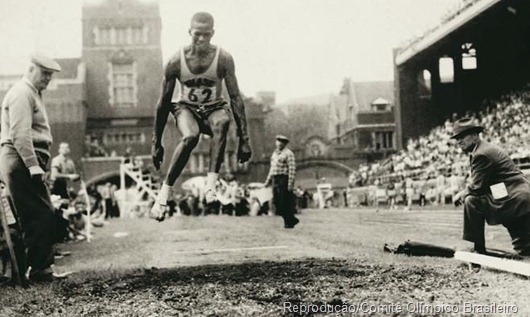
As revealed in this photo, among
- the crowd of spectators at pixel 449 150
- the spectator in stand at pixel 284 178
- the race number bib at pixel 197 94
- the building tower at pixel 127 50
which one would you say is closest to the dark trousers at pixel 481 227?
the race number bib at pixel 197 94

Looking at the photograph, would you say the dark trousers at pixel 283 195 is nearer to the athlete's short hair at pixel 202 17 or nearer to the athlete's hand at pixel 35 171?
the athlete's short hair at pixel 202 17

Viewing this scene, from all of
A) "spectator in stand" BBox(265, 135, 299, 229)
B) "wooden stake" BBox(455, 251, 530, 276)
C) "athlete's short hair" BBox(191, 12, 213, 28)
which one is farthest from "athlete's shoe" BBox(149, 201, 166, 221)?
"spectator in stand" BBox(265, 135, 299, 229)

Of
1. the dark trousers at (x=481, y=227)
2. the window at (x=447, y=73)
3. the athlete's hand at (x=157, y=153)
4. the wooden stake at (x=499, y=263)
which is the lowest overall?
the wooden stake at (x=499, y=263)

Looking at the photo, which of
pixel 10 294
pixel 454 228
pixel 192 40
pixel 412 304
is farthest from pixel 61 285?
A: pixel 454 228

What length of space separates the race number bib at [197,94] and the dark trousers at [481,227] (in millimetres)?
2592

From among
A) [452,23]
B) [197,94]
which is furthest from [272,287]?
[452,23]

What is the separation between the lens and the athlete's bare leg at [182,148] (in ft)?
20.0

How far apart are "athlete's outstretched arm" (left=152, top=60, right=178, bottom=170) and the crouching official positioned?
1.01m

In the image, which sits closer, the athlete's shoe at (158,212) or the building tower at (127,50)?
the athlete's shoe at (158,212)

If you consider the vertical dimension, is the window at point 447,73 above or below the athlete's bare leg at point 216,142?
above

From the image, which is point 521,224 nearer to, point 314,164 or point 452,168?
point 452,168

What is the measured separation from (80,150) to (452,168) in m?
24.4

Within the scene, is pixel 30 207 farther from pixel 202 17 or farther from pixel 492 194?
pixel 492 194

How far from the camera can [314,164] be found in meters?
45.9
